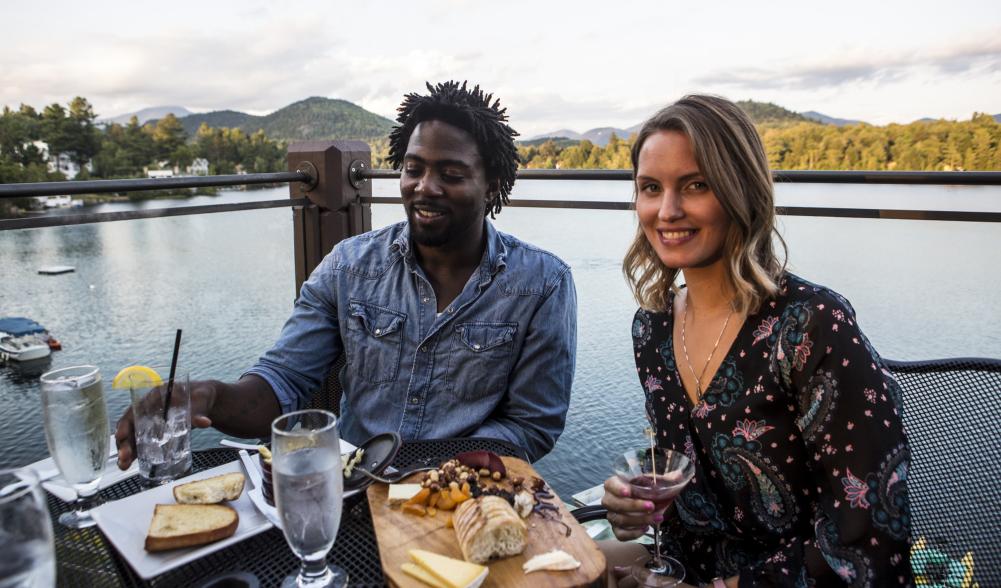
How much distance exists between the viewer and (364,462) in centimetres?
130

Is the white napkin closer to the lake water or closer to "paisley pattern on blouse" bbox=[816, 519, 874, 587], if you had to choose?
the lake water

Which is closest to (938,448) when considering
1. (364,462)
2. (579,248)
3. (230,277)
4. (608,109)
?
(364,462)

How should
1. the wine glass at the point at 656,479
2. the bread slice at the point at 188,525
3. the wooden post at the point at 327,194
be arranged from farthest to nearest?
the wooden post at the point at 327,194 → the wine glass at the point at 656,479 → the bread slice at the point at 188,525

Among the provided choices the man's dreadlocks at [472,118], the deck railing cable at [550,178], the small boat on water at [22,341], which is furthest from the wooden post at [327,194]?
the small boat on water at [22,341]

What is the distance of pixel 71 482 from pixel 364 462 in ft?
1.82

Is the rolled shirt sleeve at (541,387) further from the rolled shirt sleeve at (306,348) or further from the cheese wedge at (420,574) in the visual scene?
the cheese wedge at (420,574)

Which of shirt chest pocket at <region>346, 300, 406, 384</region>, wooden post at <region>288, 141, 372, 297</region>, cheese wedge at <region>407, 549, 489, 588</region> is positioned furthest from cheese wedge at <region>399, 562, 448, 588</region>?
wooden post at <region>288, 141, 372, 297</region>

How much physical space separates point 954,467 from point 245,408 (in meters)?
1.88

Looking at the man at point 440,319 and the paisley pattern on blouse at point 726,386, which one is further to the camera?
the man at point 440,319

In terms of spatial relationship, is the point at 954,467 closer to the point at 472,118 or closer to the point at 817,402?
the point at 817,402

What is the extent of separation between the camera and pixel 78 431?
1.16 meters

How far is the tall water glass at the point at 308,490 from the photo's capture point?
0.92 m

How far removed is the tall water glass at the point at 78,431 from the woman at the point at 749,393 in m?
1.08

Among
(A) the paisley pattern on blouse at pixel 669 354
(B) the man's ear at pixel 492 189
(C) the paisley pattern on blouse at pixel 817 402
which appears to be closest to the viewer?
(C) the paisley pattern on blouse at pixel 817 402
